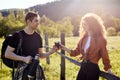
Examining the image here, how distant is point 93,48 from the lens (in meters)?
5.89

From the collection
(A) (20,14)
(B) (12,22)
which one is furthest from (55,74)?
(A) (20,14)

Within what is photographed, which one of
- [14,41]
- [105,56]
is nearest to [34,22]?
[14,41]

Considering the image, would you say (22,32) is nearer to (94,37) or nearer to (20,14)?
(94,37)

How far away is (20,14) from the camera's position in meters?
98.6

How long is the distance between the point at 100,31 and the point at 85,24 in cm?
33

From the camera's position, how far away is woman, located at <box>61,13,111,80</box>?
19.0ft

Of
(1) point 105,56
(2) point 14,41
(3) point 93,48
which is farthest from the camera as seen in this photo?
(2) point 14,41

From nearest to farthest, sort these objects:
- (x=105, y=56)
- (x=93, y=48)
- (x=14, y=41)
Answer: (x=105, y=56) < (x=93, y=48) < (x=14, y=41)

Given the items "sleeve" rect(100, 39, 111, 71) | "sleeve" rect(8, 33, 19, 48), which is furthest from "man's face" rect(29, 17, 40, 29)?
"sleeve" rect(100, 39, 111, 71)

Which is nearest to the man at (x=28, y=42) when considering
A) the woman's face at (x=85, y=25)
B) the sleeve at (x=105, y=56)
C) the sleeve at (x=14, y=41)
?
the sleeve at (x=14, y=41)

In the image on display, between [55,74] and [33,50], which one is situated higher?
[33,50]

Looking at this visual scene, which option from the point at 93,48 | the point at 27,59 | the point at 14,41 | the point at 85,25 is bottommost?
the point at 27,59

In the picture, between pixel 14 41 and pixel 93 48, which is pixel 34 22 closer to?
pixel 14 41

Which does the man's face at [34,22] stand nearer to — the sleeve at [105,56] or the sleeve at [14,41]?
the sleeve at [14,41]
